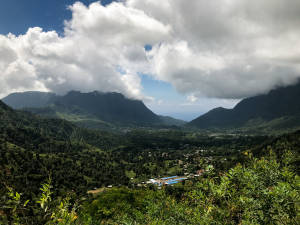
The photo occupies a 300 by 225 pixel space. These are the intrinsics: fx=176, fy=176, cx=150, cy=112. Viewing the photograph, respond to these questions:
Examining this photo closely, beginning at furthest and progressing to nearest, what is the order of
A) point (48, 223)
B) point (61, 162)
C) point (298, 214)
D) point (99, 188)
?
point (61, 162)
point (99, 188)
point (298, 214)
point (48, 223)

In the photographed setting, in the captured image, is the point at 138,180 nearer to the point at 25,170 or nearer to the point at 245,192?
the point at 25,170

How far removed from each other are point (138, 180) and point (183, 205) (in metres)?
168

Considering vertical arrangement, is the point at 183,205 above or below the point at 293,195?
below

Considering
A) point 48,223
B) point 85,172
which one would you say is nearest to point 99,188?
point 85,172

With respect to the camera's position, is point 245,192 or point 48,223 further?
point 245,192

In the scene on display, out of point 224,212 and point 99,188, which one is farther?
point 99,188

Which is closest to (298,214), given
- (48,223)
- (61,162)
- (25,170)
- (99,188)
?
(48,223)

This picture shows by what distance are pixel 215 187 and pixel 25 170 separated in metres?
145

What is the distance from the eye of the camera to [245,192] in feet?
35.0

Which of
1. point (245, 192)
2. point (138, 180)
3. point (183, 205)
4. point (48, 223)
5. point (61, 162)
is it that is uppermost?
point (48, 223)

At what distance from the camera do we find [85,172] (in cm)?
17025

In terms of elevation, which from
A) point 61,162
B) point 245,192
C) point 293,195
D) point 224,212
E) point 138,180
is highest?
point 293,195

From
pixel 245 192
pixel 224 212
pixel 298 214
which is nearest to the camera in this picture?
pixel 298 214

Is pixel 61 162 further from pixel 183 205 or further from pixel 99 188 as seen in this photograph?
pixel 183 205
